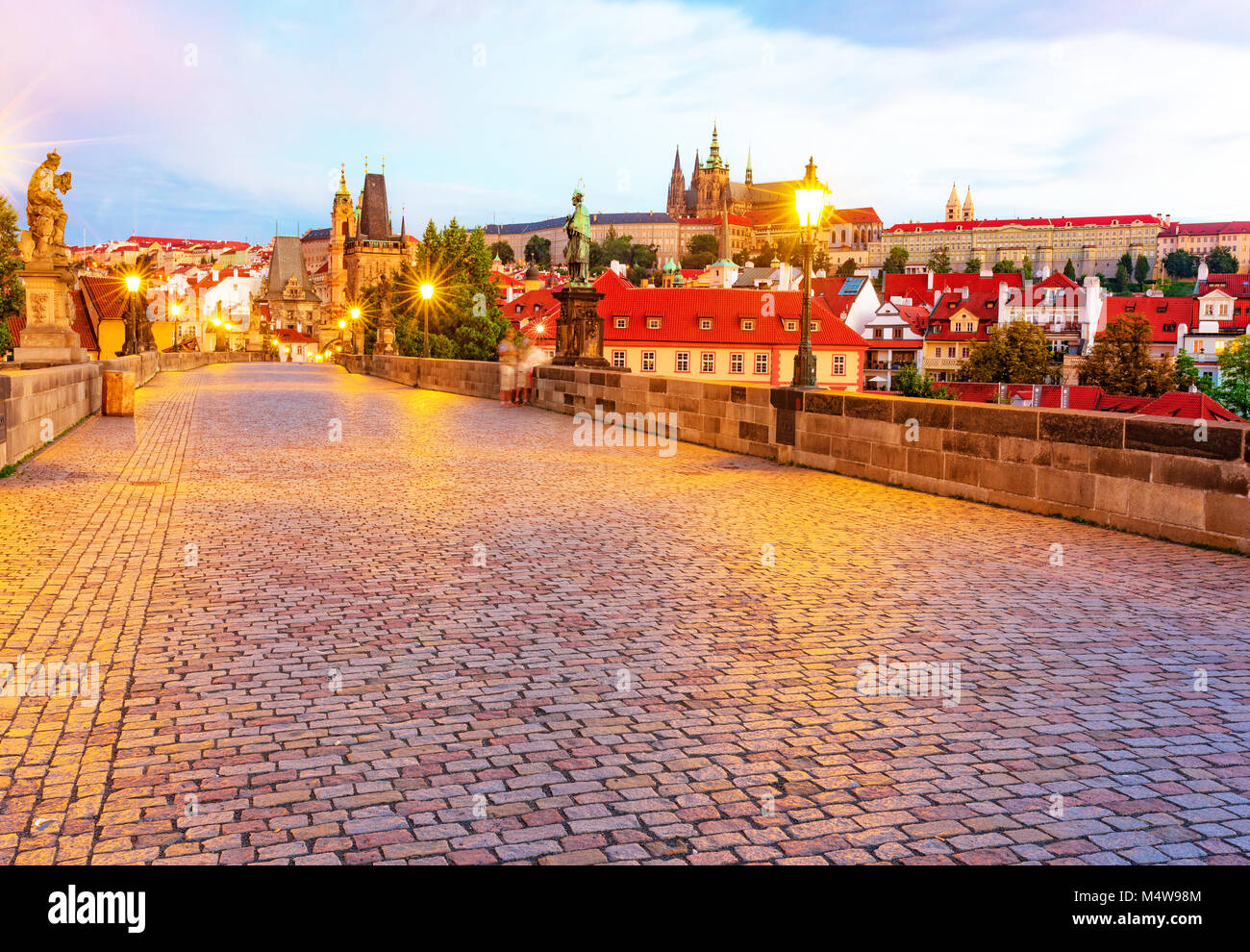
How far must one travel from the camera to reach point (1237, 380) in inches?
2950

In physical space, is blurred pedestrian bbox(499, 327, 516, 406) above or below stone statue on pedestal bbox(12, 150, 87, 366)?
below

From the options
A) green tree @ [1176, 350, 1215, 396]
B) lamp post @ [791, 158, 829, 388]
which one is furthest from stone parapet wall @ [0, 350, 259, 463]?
green tree @ [1176, 350, 1215, 396]

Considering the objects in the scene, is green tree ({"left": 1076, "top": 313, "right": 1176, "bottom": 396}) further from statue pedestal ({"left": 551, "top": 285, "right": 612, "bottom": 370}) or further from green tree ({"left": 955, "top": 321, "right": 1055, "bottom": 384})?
statue pedestal ({"left": 551, "top": 285, "right": 612, "bottom": 370})

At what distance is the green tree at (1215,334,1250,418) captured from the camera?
237ft

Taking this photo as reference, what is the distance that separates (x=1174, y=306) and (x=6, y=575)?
115940 millimetres

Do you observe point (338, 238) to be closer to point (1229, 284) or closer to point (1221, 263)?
point (1229, 284)

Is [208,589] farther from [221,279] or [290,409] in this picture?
[221,279]

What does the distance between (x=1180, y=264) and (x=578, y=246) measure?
643ft

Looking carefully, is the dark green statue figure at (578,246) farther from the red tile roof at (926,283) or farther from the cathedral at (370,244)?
the cathedral at (370,244)

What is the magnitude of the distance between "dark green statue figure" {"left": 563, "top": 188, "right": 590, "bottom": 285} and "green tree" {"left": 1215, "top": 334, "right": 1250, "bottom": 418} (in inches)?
2382

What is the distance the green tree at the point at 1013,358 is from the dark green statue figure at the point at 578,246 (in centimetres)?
5845

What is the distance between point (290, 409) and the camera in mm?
23703

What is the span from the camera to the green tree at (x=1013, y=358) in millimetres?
77750

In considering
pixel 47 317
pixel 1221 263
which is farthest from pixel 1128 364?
pixel 1221 263
